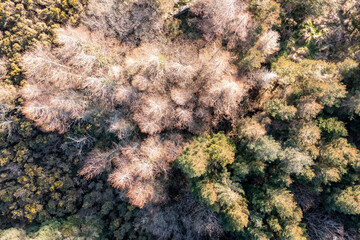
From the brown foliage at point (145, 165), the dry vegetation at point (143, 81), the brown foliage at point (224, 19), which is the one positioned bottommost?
the brown foliage at point (145, 165)

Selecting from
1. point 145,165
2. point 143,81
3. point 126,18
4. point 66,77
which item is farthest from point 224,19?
point 66,77

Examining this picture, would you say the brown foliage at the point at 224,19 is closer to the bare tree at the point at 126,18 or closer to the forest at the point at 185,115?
the forest at the point at 185,115

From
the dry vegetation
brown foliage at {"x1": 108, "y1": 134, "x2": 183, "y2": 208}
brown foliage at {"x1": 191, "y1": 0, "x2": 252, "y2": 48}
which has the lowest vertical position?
brown foliage at {"x1": 108, "y1": 134, "x2": 183, "y2": 208}

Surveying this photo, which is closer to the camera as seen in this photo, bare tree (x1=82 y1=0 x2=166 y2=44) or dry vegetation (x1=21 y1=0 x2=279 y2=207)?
dry vegetation (x1=21 y1=0 x2=279 y2=207)

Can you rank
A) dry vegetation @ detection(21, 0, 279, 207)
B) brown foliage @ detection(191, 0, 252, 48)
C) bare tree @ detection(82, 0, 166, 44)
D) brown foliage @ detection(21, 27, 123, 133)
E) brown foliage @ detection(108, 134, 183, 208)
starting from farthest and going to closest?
bare tree @ detection(82, 0, 166, 44) < brown foliage @ detection(108, 134, 183, 208) < brown foliage @ detection(21, 27, 123, 133) < dry vegetation @ detection(21, 0, 279, 207) < brown foliage @ detection(191, 0, 252, 48)

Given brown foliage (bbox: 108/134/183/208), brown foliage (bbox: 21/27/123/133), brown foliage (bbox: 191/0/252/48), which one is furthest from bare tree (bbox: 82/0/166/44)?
brown foliage (bbox: 108/134/183/208)

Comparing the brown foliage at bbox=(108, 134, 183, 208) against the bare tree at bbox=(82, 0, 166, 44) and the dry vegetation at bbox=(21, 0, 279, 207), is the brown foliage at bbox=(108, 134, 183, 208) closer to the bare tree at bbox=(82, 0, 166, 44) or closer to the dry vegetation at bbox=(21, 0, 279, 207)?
the dry vegetation at bbox=(21, 0, 279, 207)

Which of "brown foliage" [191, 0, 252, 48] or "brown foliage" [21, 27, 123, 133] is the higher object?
"brown foliage" [191, 0, 252, 48]

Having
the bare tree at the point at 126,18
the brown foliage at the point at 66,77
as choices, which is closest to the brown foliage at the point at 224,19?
the bare tree at the point at 126,18

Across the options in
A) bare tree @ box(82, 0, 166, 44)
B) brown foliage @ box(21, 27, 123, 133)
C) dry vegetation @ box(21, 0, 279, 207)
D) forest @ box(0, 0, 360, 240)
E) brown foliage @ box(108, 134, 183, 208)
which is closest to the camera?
forest @ box(0, 0, 360, 240)

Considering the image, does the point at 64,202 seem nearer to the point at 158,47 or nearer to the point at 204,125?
the point at 204,125
